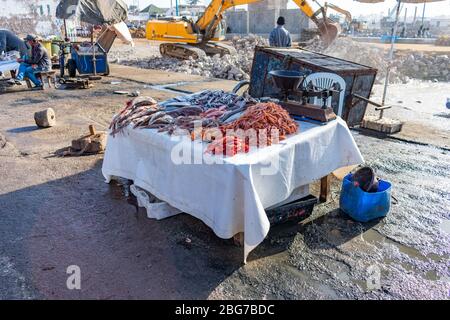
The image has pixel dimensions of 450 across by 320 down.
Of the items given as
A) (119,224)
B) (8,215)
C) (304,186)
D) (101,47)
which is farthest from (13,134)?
(101,47)

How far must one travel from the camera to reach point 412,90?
50.3 ft

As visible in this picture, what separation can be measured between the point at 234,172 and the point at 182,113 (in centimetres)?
155

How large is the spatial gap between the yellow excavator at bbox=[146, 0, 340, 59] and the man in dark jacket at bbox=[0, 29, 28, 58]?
6.96 meters

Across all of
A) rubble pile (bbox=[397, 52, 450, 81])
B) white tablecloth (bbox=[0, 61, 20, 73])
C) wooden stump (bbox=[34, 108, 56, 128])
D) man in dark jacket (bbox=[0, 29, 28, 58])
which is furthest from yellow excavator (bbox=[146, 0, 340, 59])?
wooden stump (bbox=[34, 108, 56, 128])

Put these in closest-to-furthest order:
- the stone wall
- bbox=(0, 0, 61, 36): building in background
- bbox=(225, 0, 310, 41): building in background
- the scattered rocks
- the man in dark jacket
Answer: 1. the man in dark jacket
2. the scattered rocks
3. bbox=(0, 0, 61, 36): building in background
4. the stone wall
5. bbox=(225, 0, 310, 41): building in background

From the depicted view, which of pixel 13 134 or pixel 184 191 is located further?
pixel 13 134

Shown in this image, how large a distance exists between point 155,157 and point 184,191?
1.89 ft

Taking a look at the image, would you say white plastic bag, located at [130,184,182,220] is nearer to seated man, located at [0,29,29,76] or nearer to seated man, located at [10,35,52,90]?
seated man, located at [10,35,52,90]

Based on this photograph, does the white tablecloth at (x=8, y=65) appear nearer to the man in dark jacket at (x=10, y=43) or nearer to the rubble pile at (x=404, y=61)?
the man in dark jacket at (x=10, y=43)

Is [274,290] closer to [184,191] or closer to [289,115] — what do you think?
[184,191]

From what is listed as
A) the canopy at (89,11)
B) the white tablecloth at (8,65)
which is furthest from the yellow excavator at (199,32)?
the white tablecloth at (8,65)

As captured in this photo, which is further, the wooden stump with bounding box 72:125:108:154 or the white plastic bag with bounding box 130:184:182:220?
the wooden stump with bounding box 72:125:108:154

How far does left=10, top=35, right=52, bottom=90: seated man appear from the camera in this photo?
10.7 m

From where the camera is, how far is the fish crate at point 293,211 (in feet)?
11.9
